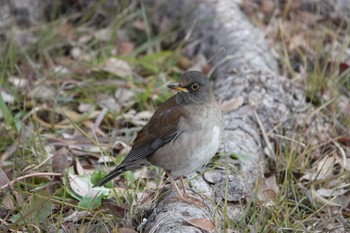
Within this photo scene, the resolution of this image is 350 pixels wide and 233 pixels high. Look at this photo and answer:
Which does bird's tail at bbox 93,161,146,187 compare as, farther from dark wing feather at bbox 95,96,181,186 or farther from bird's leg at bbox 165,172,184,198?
bird's leg at bbox 165,172,184,198

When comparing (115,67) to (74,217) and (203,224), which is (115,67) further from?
(203,224)

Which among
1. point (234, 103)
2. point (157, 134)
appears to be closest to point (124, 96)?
point (234, 103)

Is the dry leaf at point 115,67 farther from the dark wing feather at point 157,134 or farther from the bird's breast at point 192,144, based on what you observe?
the bird's breast at point 192,144

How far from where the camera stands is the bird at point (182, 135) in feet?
15.4

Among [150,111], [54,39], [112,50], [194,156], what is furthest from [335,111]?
[54,39]

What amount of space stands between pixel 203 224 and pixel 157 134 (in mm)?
1046

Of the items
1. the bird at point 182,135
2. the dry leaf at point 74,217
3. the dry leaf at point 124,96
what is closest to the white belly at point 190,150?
the bird at point 182,135

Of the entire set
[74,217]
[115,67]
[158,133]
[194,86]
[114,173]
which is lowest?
[115,67]

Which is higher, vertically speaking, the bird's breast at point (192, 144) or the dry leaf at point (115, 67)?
the bird's breast at point (192, 144)

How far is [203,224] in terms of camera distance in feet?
13.6

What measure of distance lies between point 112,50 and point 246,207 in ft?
12.2

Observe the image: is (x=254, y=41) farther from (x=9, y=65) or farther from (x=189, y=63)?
(x=9, y=65)

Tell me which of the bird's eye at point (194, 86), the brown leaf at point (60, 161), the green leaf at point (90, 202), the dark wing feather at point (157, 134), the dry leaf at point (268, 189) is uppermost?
the bird's eye at point (194, 86)

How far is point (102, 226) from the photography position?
4.39 meters
